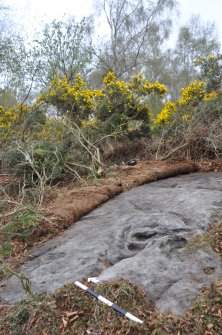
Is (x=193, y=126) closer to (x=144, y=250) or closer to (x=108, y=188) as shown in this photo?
(x=108, y=188)

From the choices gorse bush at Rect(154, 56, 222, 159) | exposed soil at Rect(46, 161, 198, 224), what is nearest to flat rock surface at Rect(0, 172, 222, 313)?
exposed soil at Rect(46, 161, 198, 224)

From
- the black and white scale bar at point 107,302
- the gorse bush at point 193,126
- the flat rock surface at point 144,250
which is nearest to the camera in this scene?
the black and white scale bar at point 107,302

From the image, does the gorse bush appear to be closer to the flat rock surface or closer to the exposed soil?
the exposed soil

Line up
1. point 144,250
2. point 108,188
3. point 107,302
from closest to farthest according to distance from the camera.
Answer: point 107,302 < point 144,250 < point 108,188

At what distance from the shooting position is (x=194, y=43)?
24047 mm

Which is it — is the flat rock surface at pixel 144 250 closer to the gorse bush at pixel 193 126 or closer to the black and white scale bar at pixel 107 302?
the black and white scale bar at pixel 107 302

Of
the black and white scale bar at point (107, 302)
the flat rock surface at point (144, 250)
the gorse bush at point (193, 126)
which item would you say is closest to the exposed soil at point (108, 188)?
the flat rock surface at point (144, 250)

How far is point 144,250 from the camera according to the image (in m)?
3.21

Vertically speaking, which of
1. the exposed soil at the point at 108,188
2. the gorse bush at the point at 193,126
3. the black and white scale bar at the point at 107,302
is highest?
the gorse bush at the point at 193,126

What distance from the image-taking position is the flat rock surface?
2686mm

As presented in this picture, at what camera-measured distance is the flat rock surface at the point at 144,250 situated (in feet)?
8.81

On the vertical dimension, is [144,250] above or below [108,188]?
below

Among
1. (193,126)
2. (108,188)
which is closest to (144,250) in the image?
(108,188)

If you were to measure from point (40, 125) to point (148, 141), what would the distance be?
2.41 metres
